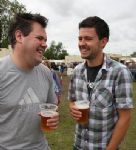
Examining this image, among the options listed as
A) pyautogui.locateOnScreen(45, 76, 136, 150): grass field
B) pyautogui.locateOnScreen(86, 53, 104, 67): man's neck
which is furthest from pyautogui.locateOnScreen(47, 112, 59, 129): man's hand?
pyautogui.locateOnScreen(45, 76, 136, 150): grass field

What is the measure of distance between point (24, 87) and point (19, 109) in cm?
21

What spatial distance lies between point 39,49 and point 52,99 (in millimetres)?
584

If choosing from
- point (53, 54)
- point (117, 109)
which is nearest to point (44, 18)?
point (117, 109)

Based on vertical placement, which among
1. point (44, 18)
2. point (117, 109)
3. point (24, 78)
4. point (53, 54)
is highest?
point (44, 18)

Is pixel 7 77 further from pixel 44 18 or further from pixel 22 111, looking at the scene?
pixel 44 18

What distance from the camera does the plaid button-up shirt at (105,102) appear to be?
3.96 m

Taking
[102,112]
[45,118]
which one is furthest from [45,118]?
[102,112]

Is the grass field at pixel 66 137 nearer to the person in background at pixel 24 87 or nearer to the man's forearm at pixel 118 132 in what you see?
the man's forearm at pixel 118 132

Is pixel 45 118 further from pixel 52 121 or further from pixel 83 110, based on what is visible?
pixel 83 110

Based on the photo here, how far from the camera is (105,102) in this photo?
3973 mm

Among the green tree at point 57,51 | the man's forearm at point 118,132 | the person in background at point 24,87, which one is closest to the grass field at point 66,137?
the man's forearm at point 118,132

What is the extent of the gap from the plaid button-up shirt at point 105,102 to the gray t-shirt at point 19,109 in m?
0.57

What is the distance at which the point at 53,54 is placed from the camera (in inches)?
4865

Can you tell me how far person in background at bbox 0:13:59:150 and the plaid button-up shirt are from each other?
538 millimetres
